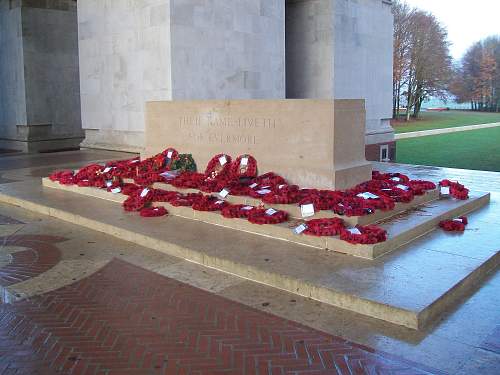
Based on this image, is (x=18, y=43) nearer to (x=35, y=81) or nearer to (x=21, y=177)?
(x=35, y=81)

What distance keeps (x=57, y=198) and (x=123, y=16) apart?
8008mm

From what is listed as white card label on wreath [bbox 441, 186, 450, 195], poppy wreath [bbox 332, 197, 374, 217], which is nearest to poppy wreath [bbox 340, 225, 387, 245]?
poppy wreath [bbox 332, 197, 374, 217]

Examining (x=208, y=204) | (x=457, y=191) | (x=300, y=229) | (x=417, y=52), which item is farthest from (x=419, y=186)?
(x=417, y=52)

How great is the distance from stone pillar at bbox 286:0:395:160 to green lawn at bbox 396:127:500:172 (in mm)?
3690

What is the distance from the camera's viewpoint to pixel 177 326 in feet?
15.5

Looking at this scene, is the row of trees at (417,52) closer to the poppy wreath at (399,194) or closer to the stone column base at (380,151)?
the stone column base at (380,151)

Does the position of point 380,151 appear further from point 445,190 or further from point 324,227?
point 324,227

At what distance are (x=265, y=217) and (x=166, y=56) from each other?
872cm

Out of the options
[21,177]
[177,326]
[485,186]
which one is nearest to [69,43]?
[21,177]

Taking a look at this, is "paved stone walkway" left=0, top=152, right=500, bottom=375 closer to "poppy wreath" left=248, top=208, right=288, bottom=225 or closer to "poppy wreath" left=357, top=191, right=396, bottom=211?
"poppy wreath" left=248, top=208, right=288, bottom=225

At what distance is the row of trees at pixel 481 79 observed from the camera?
3177 inches

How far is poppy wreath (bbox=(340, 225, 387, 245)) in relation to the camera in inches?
241

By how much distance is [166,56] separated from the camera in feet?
47.8

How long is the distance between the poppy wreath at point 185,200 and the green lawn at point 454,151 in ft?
49.9
